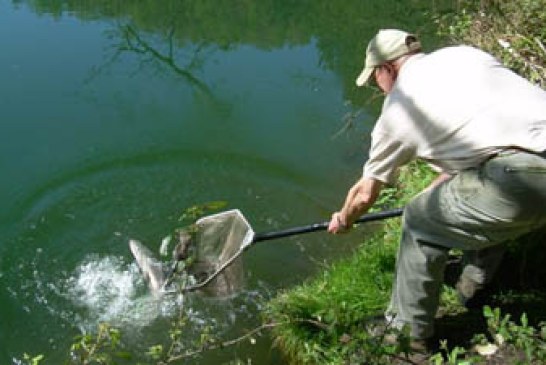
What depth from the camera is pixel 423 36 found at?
27.9ft

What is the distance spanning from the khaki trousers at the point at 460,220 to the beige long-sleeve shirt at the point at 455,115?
0.09 meters

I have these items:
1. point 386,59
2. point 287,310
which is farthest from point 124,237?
point 386,59

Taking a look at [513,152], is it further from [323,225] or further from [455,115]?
[323,225]

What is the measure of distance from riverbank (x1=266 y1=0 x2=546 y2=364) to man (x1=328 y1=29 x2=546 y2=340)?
0.36 metres

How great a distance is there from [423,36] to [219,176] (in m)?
3.55

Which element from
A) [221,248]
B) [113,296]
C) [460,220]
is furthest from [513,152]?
[113,296]

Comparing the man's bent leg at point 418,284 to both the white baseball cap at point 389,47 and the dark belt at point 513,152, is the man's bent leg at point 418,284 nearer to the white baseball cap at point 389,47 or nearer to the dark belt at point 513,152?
the dark belt at point 513,152

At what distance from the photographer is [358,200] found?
3334 millimetres

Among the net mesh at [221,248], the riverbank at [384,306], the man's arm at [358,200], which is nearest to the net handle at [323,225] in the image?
the net mesh at [221,248]

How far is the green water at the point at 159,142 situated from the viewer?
16.1 ft

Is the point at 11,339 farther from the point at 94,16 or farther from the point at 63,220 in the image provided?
the point at 94,16

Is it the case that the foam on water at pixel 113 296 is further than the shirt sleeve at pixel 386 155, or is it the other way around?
the foam on water at pixel 113 296

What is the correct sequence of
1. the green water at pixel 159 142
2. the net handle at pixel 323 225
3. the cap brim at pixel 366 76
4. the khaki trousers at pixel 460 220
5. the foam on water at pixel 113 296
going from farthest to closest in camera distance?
the green water at pixel 159 142 → the foam on water at pixel 113 296 → the net handle at pixel 323 225 → the cap brim at pixel 366 76 → the khaki trousers at pixel 460 220

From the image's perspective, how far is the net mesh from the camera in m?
4.34
